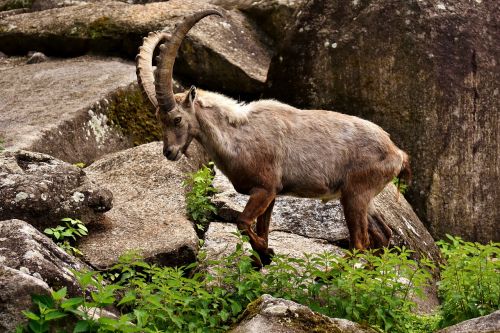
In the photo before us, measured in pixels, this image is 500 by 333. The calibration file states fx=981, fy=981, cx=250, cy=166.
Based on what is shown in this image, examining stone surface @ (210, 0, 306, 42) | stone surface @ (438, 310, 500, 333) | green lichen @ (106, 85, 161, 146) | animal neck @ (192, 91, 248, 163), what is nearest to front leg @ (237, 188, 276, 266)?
animal neck @ (192, 91, 248, 163)

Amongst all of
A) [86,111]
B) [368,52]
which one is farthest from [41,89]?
[368,52]

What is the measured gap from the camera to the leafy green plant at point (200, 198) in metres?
11.0

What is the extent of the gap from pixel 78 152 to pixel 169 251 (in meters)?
3.58

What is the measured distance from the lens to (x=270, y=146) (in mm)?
10062

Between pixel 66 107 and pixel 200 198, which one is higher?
pixel 66 107

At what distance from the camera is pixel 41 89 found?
14.2 metres

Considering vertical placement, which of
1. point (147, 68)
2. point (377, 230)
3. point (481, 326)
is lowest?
point (377, 230)

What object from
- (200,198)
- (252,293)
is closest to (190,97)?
(200,198)

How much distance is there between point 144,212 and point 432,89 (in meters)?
4.18

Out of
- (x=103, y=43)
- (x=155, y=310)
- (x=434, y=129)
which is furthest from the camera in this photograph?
(x=103, y=43)

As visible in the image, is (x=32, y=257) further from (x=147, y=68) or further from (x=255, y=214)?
(x=147, y=68)

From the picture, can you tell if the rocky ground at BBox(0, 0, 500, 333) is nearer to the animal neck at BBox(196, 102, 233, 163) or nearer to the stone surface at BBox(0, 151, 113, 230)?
the stone surface at BBox(0, 151, 113, 230)

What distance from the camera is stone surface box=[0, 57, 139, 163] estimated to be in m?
12.6

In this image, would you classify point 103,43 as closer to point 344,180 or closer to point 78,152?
point 78,152
